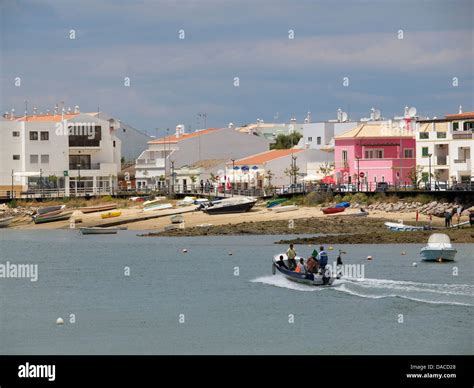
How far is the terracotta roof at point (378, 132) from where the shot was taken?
122250 millimetres

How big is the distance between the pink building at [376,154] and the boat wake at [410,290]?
6042 centimetres

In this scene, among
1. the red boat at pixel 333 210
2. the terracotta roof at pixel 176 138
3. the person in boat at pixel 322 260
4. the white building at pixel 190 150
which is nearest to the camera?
the person in boat at pixel 322 260

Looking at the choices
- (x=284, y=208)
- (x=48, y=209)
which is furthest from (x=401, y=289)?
(x=48, y=209)

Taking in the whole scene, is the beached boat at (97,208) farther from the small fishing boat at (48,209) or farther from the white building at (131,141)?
the white building at (131,141)

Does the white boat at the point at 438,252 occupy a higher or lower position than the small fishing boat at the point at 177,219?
lower

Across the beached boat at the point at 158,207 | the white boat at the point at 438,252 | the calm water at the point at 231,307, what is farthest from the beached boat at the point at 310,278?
the beached boat at the point at 158,207

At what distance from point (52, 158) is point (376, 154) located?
33461 mm

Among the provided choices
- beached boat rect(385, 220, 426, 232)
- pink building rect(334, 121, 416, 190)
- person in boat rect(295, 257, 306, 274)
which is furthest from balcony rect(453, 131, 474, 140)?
person in boat rect(295, 257, 306, 274)

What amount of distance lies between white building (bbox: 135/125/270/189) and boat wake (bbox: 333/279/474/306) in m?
91.1
